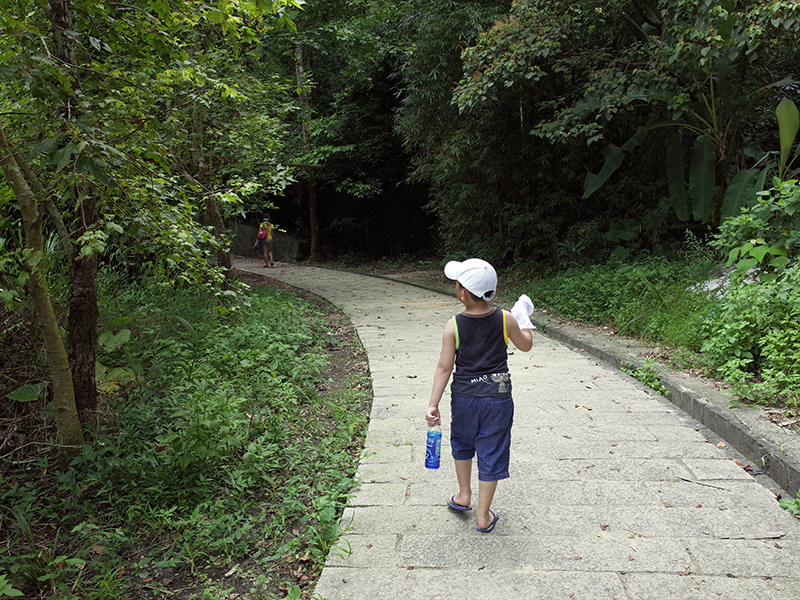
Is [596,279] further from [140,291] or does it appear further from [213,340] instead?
[140,291]

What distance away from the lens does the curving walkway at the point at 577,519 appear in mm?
2650

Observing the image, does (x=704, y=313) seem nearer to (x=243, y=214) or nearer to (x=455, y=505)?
(x=455, y=505)

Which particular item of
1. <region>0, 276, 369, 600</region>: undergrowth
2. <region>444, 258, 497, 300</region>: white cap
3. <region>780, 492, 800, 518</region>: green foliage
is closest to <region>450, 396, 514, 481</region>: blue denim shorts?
<region>444, 258, 497, 300</region>: white cap

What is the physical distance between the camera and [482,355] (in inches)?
123

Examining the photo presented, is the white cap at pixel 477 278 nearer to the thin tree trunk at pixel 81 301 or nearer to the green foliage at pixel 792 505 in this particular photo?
the green foliage at pixel 792 505

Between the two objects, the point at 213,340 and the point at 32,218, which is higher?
the point at 32,218

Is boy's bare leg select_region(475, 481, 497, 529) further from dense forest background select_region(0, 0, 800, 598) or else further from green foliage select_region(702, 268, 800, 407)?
green foliage select_region(702, 268, 800, 407)

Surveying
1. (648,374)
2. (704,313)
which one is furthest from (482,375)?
(704,313)

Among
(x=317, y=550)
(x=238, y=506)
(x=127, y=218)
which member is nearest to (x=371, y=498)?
(x=317, y=550)

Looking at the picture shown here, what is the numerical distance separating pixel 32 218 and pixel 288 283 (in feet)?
38.0

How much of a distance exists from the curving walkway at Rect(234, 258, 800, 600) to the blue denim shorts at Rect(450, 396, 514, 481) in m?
0.36

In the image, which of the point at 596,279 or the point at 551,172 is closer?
the point at 596,279

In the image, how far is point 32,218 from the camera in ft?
11.3

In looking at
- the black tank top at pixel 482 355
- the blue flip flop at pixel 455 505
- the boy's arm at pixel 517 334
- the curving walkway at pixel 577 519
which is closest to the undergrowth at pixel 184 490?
the curving walkway at pixel 577 519
